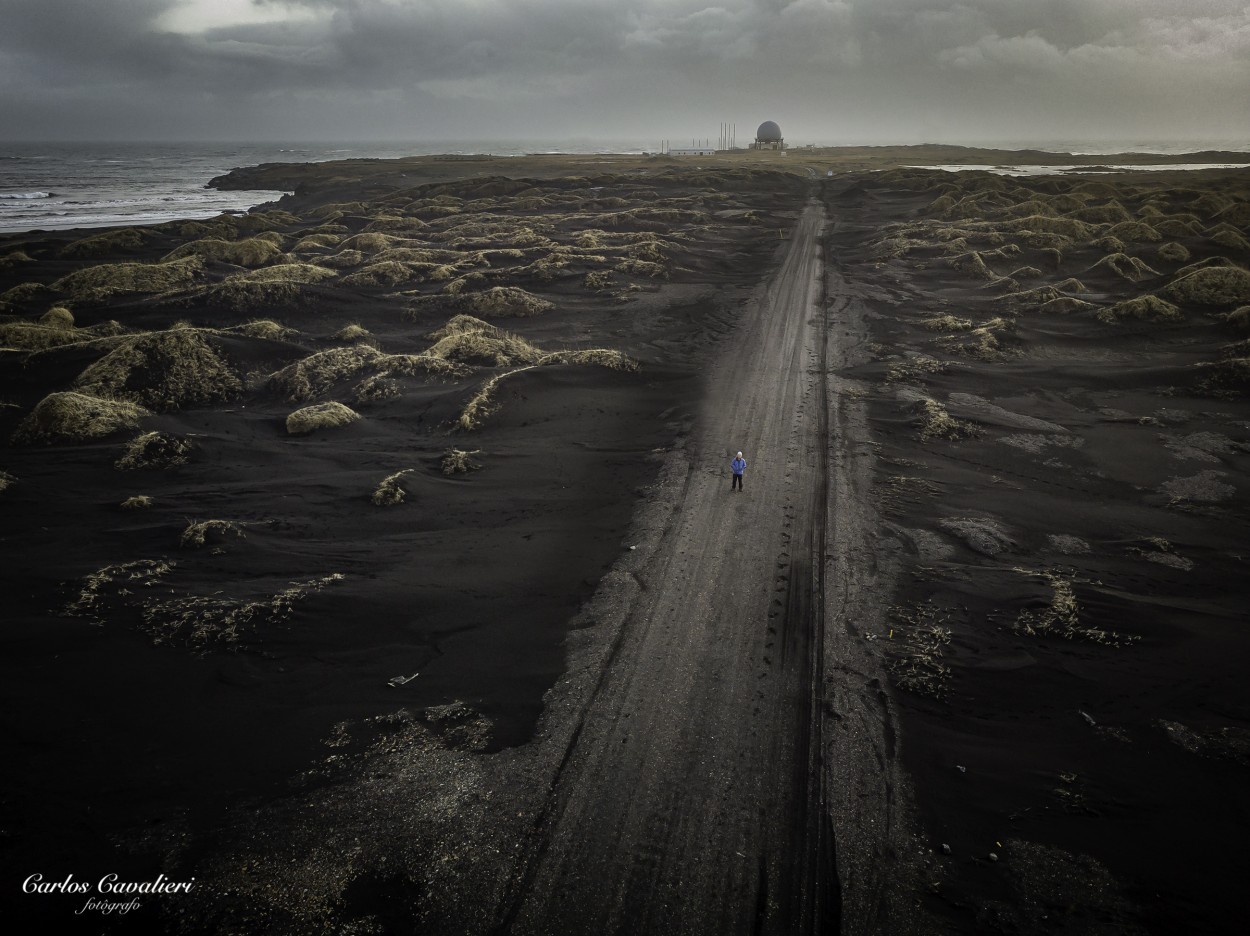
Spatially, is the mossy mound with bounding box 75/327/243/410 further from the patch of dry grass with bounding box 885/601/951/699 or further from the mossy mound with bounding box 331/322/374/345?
the patch of dry grass with bounding box 885/601/951/699

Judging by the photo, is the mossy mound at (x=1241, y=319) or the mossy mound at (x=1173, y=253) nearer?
the mossy mound at (x=1241, y=319)

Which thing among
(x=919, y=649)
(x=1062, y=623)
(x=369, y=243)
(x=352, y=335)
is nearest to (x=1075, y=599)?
(x=1062, y=623)

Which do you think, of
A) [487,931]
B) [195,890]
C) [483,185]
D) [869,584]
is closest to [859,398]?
[869,584]

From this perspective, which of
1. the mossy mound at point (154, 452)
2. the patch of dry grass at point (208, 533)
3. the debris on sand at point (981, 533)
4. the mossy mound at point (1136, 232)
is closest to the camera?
the patch of dry grass at point (208, 533)

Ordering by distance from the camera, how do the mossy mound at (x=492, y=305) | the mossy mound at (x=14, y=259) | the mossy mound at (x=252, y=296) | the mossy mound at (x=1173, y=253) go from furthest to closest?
the mossy mound at (x=14, y=259), the mossy mound at (x=1173, y=253), the mossy mound at (x=492, y=305), the mossy mound at (x=252, y=296)

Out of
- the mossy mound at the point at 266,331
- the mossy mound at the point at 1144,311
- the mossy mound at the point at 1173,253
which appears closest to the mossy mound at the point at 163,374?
the mossy mound at the point at 266,331

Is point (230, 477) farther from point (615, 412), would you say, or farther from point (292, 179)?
point (292, 179)

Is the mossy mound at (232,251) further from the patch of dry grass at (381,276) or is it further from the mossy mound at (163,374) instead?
the mossy mound at (163,374)
